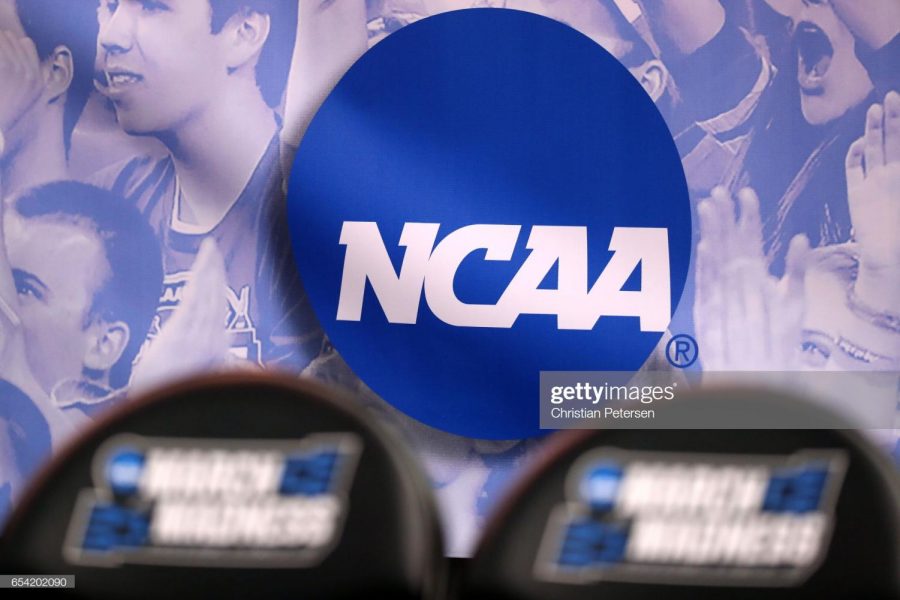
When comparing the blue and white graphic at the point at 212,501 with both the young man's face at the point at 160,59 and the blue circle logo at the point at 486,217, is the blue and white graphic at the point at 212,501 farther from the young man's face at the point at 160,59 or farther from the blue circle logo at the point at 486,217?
the young man's face at the point at 160,59

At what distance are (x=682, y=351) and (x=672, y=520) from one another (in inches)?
35.9

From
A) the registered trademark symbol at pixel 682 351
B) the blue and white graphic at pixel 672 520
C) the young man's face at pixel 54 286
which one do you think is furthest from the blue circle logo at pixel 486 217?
the blue and white graphic at pixel 672 520

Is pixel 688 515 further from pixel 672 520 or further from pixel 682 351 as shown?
pixel 682 351

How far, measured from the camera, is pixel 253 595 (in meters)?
0.43

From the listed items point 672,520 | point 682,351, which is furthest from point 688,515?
point 682,351

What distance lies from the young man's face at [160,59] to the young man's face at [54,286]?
20 cm

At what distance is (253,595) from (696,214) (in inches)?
40.9

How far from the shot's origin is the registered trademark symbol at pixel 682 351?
131cm

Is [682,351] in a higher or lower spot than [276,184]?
lower

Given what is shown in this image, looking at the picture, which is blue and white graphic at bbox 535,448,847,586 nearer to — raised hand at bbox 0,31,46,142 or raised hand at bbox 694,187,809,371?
raised hand at bbox 694,187,809,371

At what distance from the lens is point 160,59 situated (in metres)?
1.37

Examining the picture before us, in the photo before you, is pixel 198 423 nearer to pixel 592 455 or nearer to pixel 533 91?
pixel 592 455

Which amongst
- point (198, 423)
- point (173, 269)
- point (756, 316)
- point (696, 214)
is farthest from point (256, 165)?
A: point (198, 423)

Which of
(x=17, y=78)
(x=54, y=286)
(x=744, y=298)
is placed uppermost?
(x=17, y=78)
